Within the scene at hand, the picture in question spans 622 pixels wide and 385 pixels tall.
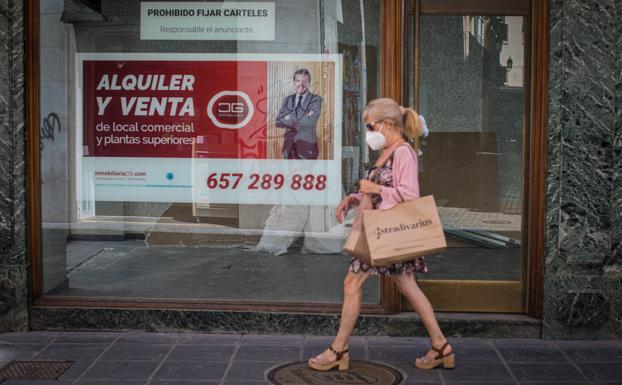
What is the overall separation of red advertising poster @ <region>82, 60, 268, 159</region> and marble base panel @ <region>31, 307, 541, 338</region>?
1317 mm

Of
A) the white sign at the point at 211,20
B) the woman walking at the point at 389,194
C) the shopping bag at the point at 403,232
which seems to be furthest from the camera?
the white sign at the point at 211,20

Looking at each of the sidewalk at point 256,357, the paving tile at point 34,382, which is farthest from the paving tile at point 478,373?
the paving tile at point 34,382

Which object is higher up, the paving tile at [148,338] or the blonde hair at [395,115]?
the blonde hair at [395,115]

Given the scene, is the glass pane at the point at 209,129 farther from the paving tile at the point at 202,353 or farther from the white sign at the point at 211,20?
the paving tile at the point at 202,353

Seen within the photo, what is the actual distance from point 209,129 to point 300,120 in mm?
732

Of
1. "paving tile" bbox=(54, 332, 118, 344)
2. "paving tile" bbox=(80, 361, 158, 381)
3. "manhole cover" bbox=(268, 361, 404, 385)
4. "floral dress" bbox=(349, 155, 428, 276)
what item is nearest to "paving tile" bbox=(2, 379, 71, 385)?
"paving tile" bbox=(80, 361, 158, 381)

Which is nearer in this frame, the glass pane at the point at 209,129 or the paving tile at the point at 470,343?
the paving tile at the point at 470,343

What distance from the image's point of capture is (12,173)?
6637 millimetres

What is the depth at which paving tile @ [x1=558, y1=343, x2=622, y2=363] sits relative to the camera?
600 cm

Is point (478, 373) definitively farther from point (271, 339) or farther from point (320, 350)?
point (271, 339)

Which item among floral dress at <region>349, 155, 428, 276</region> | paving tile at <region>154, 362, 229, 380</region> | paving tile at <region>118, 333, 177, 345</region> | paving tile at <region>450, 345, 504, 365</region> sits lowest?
paving tile at <region>154, 362, 229, 380</region>

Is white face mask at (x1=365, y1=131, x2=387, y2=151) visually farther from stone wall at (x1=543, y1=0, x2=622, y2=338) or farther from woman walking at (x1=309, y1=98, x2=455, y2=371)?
stone wall at (x1=543, y1=0, x2=622, y2=338)

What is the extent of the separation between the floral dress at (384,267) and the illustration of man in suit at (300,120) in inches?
67.6

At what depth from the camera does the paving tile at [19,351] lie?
5979 mm
